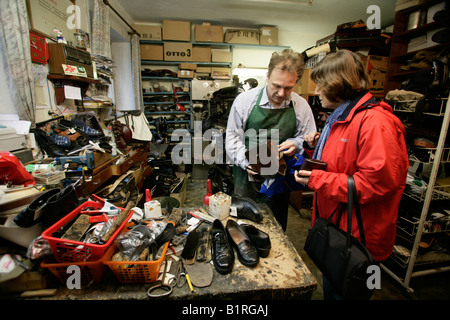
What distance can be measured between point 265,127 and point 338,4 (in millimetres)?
3623

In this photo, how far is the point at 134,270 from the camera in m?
0.75

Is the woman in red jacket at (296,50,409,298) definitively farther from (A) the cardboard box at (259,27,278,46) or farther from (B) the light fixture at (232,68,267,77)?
(B) the light fixture at (232,68,267,77)

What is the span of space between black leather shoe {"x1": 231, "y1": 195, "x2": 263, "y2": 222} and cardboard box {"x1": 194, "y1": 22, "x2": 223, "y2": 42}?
423 cm

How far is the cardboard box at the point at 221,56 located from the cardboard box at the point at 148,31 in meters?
1.21

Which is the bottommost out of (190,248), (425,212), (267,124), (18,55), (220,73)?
(425,212)

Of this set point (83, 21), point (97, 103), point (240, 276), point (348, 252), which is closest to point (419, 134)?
point (348, 252)

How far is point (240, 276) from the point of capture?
2.68 ft

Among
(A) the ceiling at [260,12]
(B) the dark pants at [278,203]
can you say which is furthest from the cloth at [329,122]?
(A) the ceiling at [260,12]

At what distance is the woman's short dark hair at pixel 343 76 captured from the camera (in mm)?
950

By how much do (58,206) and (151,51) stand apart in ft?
14.3

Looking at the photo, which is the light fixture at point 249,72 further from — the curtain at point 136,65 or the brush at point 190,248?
the brush at point 190,248

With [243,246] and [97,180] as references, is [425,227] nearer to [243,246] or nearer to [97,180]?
[243,246]

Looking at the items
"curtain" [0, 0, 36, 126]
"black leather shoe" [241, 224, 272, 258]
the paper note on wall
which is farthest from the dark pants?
the paper note on wall

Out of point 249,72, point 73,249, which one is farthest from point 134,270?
point 249,72
